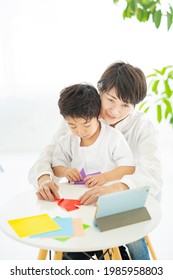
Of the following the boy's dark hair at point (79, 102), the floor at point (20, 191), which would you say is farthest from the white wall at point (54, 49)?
the boy's dark hair at point (79, 102)

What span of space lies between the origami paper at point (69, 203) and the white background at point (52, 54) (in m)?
2.50

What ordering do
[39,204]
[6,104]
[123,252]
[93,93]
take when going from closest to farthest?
[39,204]
[93,93]
[123,252]
[6,104]

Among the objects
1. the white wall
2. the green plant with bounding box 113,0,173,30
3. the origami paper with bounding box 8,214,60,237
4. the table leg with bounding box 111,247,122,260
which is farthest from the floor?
the green plant with bounding box 113,0,173,30

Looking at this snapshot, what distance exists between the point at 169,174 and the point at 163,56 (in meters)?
1.25

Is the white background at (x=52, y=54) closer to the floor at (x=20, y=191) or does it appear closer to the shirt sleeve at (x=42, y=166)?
the floor at (x=20, y=191)

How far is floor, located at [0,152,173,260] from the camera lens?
258 cm

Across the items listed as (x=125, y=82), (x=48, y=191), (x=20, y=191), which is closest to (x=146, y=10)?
(x=125, y=82)

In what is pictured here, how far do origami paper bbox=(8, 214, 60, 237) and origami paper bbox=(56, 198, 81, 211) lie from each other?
10cm

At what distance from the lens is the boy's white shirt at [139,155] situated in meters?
1.67

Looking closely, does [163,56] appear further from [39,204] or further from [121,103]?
[39,204]

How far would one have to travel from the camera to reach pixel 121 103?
6.03 feet

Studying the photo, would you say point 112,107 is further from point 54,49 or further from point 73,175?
point 54,49

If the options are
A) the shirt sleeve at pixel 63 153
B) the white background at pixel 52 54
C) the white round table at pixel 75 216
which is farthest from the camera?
the white background at pixel 52 54

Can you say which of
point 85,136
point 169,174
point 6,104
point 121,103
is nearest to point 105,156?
point 85,136
